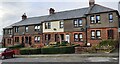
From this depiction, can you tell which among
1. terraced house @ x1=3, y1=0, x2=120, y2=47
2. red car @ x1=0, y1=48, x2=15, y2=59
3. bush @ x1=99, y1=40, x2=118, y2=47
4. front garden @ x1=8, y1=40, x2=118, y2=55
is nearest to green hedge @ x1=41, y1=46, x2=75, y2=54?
front garden @ x1=8, y1=40, x2=118, y2=55

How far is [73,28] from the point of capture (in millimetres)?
35219

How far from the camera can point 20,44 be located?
1743 inches

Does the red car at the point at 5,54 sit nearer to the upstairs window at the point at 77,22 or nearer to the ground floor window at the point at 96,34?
the ground floor window at the point at 96,34

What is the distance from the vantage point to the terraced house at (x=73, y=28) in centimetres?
3069

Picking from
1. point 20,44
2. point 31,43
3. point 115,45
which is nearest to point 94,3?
point 115,45

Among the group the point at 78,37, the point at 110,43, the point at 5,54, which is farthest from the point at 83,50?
the point at 5,54

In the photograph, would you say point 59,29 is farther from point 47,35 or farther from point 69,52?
point 69,52

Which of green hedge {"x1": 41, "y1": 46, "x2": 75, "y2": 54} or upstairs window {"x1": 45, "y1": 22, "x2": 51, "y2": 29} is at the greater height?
upstairs window {"x1": 45, "y1": 22, "x2": 51, "y2": 29}

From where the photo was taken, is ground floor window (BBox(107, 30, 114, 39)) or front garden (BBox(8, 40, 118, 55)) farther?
ground floor window (BBox(107, 30, 114, 39))

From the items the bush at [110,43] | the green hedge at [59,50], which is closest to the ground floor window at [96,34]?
the bush at [110,43]

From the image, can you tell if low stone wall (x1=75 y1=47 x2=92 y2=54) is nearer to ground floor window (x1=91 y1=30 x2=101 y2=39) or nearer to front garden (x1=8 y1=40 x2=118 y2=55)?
front garden (x1=8 y1=40 x2=118 y2=55)

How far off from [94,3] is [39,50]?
15738 mm

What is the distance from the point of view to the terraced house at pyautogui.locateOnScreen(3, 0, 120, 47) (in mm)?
30688

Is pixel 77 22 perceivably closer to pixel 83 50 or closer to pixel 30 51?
pixel 83 50
